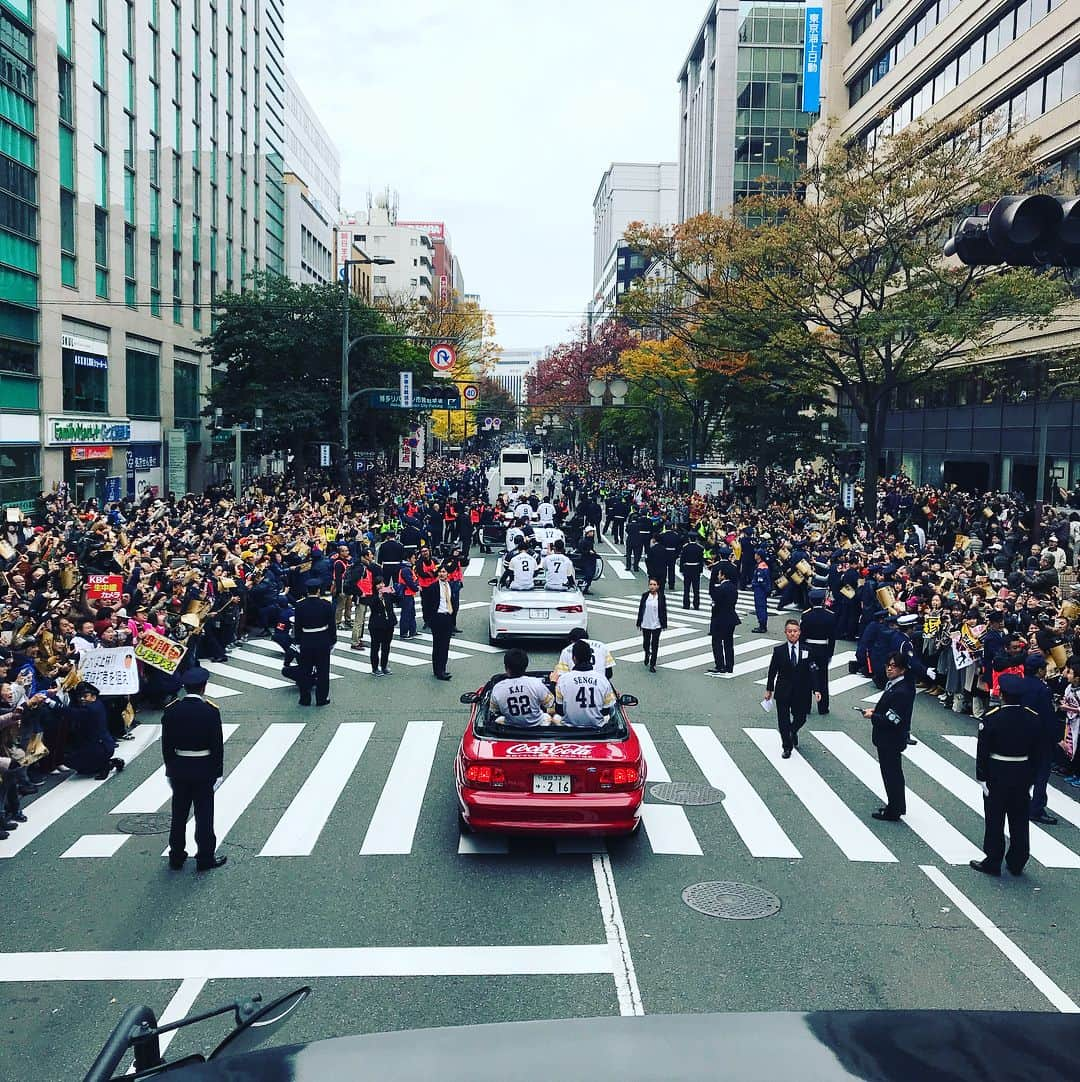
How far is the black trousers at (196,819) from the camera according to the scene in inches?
337

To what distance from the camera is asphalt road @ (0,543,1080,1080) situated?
6449 mm

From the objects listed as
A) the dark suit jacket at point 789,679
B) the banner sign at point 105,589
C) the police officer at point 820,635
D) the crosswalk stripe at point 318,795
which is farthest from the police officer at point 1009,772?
the banner sign at point 105,589

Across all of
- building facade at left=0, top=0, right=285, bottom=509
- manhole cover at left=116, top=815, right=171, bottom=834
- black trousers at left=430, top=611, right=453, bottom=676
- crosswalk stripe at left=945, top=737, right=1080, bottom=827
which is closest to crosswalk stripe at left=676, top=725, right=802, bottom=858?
crosswalk stripe at left=945, top=737, right=1080, bottom=827

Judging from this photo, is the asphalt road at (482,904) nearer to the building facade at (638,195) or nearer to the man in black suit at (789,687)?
the man in black suit at (789,687)

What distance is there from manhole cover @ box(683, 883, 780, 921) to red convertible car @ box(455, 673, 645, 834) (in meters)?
0.89

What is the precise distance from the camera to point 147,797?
34.9ft

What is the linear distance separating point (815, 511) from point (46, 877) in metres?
34.6

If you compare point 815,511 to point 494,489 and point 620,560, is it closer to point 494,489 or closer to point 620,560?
point 620,560

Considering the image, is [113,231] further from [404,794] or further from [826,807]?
[826,807]

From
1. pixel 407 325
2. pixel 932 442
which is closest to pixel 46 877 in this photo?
pixel 932 442

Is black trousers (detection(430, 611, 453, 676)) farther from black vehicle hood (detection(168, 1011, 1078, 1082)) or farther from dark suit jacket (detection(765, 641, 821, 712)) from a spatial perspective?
black vehicle hood (detection(168, 1011, 1078, 1082))

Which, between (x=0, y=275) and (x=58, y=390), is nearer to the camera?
(x=0, y=275)

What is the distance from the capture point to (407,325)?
214ft

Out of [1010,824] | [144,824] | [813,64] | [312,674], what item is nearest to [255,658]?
[312,674]
